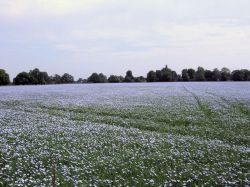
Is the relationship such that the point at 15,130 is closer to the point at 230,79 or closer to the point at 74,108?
the point at 74,108

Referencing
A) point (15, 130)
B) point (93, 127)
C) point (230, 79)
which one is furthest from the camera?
point (230, 79)

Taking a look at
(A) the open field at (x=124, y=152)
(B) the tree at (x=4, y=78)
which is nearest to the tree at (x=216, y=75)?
(B) the tree at (x=4, y=78)

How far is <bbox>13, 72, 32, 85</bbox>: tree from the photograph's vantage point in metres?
149

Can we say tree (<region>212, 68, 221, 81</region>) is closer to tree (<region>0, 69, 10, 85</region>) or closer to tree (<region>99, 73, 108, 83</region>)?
tree (<region>99, 73, 108, 83</region>)

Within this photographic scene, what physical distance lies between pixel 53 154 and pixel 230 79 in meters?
177

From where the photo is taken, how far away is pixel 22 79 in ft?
493

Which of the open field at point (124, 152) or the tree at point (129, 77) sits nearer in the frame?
the open field at point (124, 152)

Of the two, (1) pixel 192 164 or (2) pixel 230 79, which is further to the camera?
(2) pixel 230 79

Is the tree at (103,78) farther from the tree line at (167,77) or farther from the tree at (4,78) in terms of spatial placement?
the tree at (4,78)

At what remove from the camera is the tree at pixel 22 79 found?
490 feet

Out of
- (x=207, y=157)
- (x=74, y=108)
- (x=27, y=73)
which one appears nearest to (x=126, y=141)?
(x=207, y=157)

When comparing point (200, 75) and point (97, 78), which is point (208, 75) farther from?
point (97, 78)

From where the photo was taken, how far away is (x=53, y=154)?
16.7 meters

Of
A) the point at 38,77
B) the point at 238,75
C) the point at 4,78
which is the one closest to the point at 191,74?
the point at 238,75
